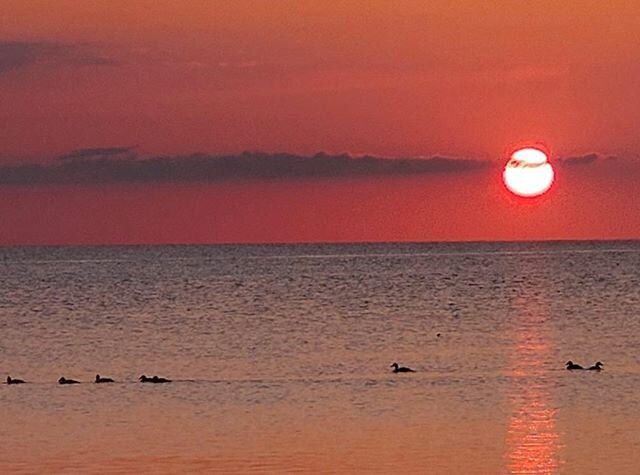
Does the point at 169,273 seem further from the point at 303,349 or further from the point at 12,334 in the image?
the point at 303,349

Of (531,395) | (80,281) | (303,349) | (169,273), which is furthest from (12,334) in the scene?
(169,273)

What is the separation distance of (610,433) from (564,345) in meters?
22.6

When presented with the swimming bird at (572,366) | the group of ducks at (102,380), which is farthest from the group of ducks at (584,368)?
the group of ducks at (102,380)

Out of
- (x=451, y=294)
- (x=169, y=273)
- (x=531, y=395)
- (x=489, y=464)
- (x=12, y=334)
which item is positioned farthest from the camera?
(x=169, y=273)

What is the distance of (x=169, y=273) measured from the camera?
141 metres

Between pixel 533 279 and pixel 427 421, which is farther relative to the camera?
pixel 533 279

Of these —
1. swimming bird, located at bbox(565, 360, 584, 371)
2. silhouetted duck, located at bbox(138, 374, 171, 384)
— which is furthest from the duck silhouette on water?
swimming bird, located at bbox(565, 360, 584, 371)

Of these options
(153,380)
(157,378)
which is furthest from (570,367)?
(153,380)

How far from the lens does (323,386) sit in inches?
1619

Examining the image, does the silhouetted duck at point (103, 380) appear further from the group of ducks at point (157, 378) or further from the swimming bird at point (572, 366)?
the swimming bird at point (572, 366)

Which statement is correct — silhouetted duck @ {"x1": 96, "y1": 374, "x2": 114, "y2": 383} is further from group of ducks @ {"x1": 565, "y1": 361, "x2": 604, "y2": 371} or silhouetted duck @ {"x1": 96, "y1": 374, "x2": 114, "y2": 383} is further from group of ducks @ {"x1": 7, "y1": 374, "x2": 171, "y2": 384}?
group of ducks @ {"x1": 565, "y1": 361, "x2": 604, "y2": 371}

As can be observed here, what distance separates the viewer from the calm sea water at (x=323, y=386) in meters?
29.2

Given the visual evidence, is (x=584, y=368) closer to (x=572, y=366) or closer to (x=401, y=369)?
(x=572, y=366)

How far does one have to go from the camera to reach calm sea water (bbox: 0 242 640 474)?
2922 cm
